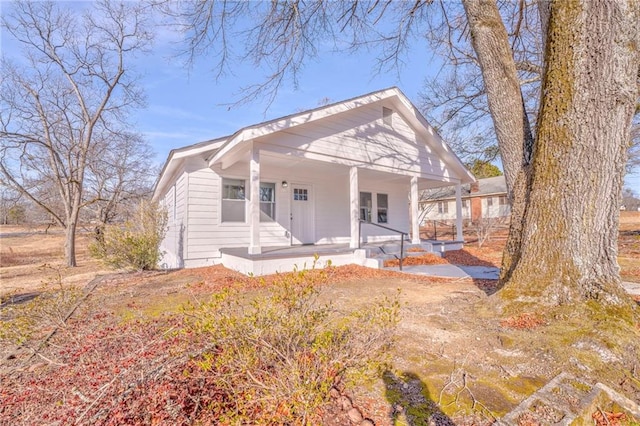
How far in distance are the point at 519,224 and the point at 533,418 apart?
2.92 metres

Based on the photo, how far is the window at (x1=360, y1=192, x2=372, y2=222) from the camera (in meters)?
12.1

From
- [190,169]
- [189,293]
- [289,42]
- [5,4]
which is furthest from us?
[5,4]

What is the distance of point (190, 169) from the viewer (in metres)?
8.17

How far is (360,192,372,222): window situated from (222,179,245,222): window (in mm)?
5143

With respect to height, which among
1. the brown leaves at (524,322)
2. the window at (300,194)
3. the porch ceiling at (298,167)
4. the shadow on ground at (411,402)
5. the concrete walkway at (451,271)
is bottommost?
the concrete walkway at (451,271)

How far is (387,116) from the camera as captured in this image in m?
9.93

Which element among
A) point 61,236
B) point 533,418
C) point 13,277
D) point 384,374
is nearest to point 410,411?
point 384,374

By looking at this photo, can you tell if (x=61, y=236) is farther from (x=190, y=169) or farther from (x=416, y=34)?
(x=416, y=34)

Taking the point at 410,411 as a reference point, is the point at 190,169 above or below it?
above

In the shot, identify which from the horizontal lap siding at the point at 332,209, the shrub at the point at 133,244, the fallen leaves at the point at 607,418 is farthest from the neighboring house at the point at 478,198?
the fallen leaves at the point at 607,418

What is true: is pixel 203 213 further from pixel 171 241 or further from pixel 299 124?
pixel 299 124

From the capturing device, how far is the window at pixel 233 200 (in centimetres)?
878

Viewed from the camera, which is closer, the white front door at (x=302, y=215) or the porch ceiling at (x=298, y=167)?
the porch ceiling at (x=298, y=167)

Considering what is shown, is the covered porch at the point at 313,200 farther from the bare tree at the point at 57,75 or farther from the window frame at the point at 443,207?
the window frame at the point at 443,207
